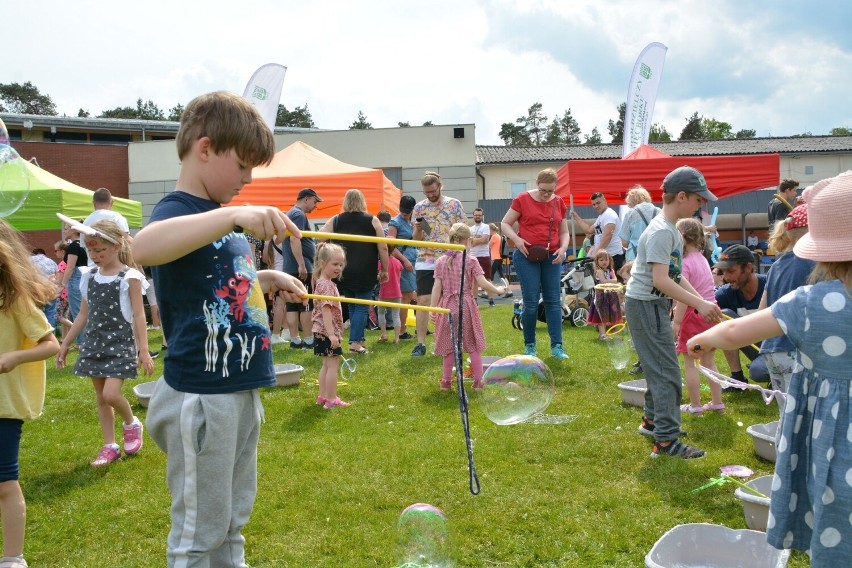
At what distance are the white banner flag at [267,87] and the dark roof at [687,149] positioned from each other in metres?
21.9

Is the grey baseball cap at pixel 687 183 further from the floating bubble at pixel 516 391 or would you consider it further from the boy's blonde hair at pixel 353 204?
the boy's blonde hair at pixel 353 204

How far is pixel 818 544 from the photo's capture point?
8.10ft

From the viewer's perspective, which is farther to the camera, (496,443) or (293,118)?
(293,118)

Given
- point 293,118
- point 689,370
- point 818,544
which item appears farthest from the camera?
point 293,118

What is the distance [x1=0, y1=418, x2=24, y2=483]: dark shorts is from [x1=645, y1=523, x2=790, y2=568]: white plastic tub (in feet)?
9.93

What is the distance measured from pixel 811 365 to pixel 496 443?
308cm

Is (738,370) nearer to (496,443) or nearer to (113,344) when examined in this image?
(496,443)

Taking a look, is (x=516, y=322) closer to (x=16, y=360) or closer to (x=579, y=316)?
(x=579, y=316)

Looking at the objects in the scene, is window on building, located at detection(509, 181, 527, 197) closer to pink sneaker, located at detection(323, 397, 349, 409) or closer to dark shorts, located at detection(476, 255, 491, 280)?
dark shorts, located at detection(476, 255, 491, 280)

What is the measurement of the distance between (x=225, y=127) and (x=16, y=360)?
1862 mm

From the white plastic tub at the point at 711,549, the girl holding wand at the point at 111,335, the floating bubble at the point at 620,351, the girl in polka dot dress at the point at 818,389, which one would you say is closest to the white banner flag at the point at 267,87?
the floating bubble at the point at 620,351

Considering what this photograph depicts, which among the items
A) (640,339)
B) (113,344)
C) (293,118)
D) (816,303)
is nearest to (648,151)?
(640,339)

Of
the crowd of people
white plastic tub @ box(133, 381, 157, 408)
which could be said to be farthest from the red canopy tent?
white plastic tub @ box(133, 381, 157, 408)

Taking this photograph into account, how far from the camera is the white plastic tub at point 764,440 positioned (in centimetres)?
470
